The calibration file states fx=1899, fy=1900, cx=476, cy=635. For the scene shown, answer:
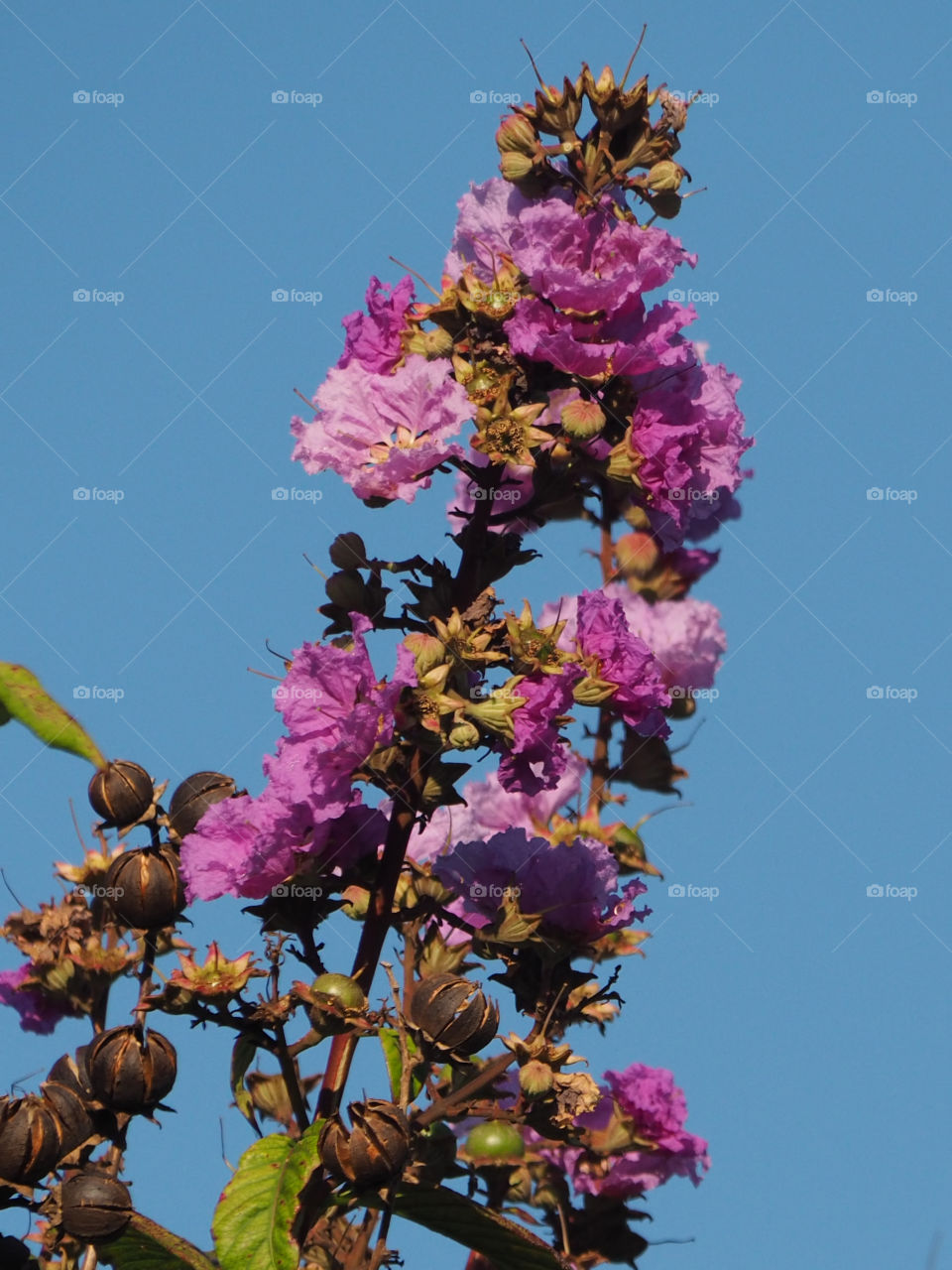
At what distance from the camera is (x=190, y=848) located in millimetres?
4469

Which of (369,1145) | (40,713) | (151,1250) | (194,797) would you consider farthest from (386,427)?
(151,1250)

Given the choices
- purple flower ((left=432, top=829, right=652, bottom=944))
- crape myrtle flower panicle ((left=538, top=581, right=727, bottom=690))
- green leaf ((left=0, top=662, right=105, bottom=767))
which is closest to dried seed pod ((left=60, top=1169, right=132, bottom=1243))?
green leaf ((left=0, top=662, right=105, bottom=767))

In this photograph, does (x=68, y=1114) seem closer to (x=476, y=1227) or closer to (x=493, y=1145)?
(x=476, y=1227)

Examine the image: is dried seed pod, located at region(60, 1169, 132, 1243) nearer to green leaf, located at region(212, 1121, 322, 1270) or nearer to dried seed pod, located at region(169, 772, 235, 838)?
green leaf, located at region(212, 1121, 322, 1270)

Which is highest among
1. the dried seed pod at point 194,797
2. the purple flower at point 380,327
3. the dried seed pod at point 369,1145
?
the purple flower at point 380,327

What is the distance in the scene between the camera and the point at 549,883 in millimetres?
4738

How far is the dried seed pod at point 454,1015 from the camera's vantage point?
4211 millimetres

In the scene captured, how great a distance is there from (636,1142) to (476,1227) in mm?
2241

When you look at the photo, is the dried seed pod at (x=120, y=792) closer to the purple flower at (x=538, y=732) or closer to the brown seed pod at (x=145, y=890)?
the brown seed pod at (x=145, y=890)

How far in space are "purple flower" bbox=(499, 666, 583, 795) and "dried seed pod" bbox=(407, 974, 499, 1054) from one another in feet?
1.61

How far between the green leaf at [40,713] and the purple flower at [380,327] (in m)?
1.44

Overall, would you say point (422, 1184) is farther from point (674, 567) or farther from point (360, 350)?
point (674, 567)

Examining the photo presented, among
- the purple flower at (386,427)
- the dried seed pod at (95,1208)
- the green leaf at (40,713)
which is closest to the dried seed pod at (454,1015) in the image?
the dried seed pod at (95,1208)

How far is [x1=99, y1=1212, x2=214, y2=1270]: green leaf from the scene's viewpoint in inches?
160
